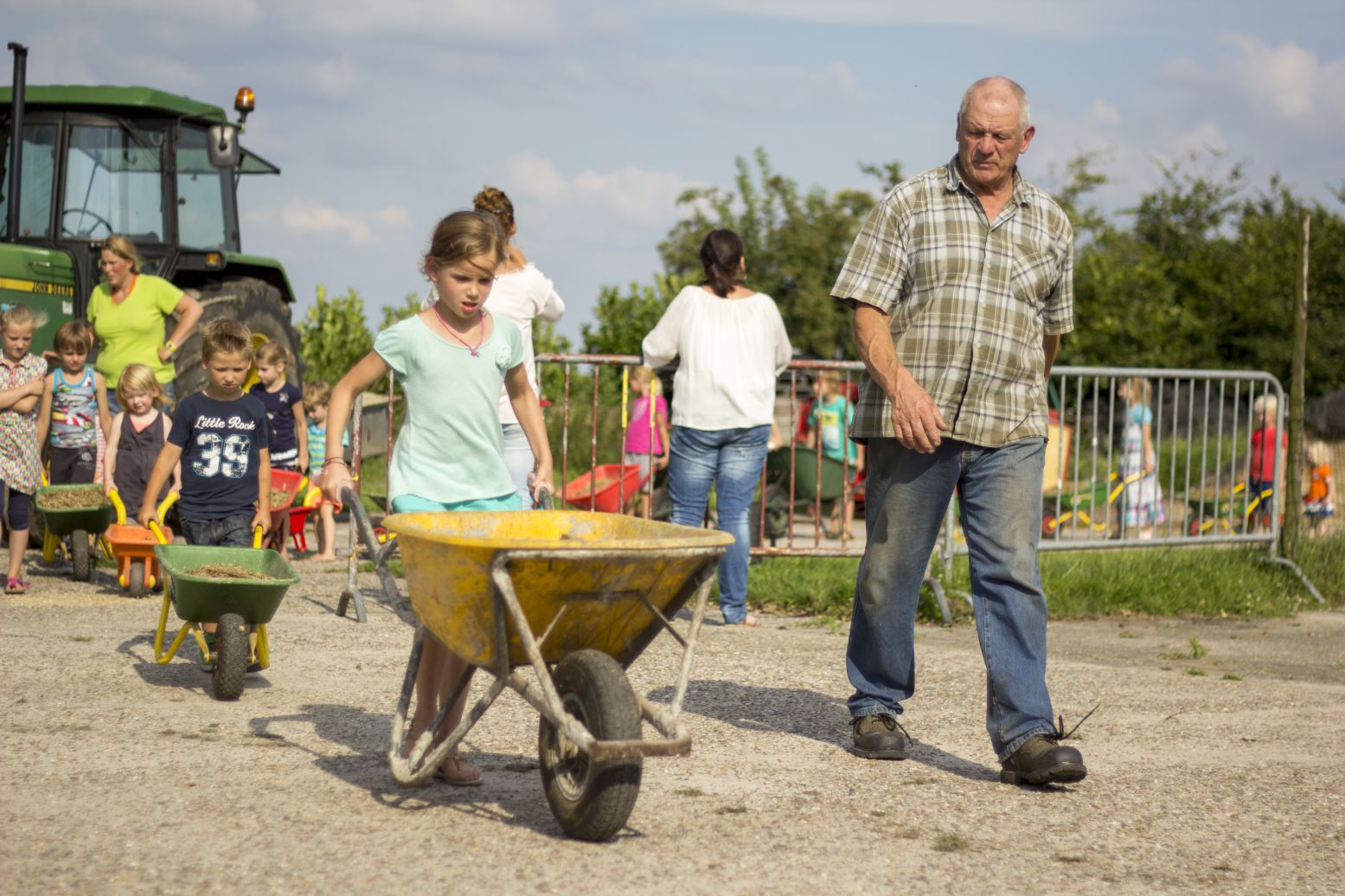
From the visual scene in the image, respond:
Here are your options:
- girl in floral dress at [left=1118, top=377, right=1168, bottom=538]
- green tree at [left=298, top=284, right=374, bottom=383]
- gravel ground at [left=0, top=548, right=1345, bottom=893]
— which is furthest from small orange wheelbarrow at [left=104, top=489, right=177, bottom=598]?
green tree at [left=298, top=284, right=374, bottom=383]

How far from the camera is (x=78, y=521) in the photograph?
28.8ft

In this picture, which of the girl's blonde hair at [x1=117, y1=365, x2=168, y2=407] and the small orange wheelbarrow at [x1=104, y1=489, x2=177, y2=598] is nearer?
the small orange wheelbarrow at [x1=104, y1=489, x2=177, y2=598]

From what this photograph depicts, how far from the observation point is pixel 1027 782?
179 inches

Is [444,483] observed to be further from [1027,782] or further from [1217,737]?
[1217,737]

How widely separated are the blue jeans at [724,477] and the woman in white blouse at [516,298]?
109cm

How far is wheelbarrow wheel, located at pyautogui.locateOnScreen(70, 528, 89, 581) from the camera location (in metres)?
8.89

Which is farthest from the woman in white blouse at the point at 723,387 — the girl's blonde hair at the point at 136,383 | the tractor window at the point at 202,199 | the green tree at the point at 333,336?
the green tree at the point at 333,336

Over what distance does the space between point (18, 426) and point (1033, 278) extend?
626cm

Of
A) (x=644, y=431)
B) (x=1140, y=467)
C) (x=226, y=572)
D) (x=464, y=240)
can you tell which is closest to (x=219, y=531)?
(x=226, y=572)

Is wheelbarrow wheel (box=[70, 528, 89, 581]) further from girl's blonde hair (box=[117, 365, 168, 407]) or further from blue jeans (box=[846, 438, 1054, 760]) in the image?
blue jeans (box=[846, 438, 1054, 760])

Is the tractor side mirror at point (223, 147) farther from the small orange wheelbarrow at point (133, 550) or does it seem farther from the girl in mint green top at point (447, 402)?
the girl in mint green top at point (447, 402)

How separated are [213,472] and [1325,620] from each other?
651 centimetres

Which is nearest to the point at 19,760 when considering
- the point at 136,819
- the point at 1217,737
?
the point at 136,819

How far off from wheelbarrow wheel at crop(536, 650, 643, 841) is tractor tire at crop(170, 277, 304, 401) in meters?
8.11
